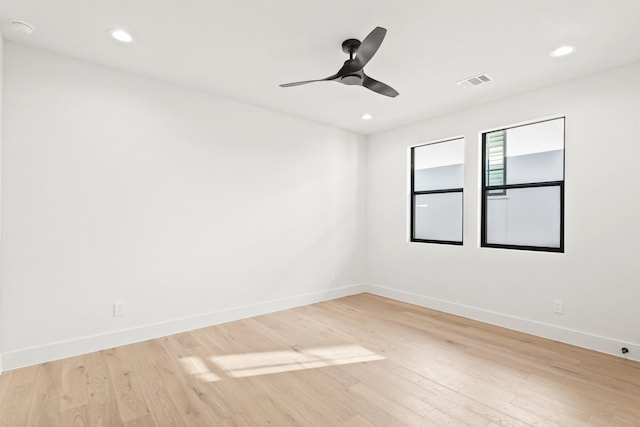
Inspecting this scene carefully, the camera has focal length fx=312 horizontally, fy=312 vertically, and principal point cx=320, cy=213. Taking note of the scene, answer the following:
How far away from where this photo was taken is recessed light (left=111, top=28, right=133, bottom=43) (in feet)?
7.98

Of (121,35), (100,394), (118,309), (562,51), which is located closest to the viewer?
(100,394)

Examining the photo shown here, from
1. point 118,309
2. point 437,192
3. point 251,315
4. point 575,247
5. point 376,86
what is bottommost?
point 251,315

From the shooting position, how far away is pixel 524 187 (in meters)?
3.62

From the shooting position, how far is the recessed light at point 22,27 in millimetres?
2316

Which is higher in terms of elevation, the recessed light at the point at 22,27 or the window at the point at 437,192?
the recessed light at the point at 22,27

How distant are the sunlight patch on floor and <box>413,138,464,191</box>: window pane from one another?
8.75 ft

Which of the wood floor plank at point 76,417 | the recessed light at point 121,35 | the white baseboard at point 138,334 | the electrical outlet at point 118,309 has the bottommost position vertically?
the wood floor plank at point 76,417

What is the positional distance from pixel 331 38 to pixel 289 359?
274 cm

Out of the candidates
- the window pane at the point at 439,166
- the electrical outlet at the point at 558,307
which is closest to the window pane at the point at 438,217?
the window pane at the point at 439,166

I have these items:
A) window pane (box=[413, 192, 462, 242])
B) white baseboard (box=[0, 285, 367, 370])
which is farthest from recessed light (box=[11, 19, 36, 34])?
window pane (box=[413, 192, 462, 242])

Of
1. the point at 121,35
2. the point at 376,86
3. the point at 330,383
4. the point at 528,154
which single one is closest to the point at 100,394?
the point at 330,383

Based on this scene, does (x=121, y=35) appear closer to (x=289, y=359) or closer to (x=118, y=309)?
(x=118, y=309)

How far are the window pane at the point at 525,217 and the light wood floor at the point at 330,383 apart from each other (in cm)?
108

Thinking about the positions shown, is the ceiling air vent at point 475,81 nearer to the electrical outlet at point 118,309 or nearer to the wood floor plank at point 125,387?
the wood floor plank at point 125,387
